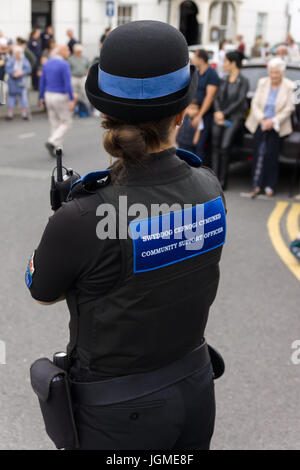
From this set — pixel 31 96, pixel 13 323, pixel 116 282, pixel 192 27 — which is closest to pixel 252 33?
pixel 192 27

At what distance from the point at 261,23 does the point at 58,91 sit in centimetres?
3069

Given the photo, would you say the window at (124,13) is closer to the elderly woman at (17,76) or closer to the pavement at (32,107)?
the pavement at (32,107)

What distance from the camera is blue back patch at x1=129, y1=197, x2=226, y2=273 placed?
1.63 m

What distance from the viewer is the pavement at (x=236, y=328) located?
3.34m

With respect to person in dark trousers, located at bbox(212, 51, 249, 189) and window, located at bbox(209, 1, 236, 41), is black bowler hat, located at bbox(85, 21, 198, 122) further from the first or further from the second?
window, located at bbox(209, 1, 236, 41)

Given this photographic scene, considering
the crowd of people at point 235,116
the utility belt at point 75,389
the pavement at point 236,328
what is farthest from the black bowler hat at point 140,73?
the crowd of people at point 235,116

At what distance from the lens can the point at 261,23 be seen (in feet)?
127

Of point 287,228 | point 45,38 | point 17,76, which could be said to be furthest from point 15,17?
point 287,228

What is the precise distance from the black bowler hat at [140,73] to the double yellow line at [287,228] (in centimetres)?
416
